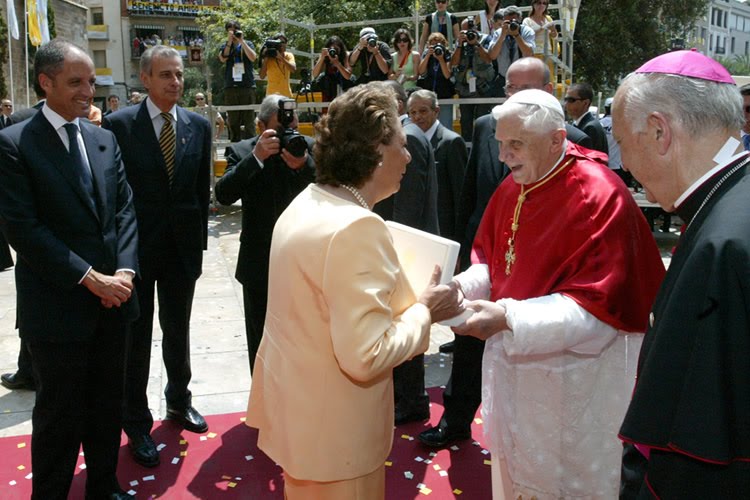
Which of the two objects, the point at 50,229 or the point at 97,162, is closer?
the point at 50,229

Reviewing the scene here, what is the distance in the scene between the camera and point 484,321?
91.0 inches

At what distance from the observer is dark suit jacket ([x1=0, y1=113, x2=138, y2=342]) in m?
2.89

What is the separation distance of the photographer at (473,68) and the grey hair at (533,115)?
636cm

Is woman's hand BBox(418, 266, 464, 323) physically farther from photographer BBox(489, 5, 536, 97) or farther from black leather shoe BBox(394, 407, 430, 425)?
photographer BBox(489, 5, 536, 97)

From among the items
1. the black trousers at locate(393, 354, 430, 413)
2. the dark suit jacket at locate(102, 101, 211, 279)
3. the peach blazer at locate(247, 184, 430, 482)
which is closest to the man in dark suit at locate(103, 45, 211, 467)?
the dark suit jacket at locate(102, 101, 211, 279)

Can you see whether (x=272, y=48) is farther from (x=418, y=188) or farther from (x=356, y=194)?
(x=356, y=194)

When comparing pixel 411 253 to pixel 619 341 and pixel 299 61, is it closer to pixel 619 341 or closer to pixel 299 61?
pixel 619 341

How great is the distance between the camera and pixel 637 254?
2373mm

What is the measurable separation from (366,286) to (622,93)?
828 millimetres

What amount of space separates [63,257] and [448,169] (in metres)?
3.06

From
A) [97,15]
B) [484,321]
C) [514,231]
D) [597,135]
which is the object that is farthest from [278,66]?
[97,15]

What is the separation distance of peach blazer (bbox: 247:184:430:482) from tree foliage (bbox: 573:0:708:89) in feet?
70.6

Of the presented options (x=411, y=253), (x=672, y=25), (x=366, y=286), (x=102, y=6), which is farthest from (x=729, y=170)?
(x=102, y=6)

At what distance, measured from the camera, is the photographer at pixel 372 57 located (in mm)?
9258
